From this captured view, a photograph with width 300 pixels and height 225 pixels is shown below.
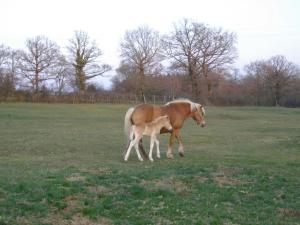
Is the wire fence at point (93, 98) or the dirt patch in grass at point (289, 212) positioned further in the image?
the wire fence at point (93, 98)

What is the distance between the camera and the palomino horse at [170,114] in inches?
560

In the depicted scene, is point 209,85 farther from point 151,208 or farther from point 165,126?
point 151,208

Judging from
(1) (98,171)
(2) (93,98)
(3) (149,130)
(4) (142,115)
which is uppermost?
(2) (93,98)

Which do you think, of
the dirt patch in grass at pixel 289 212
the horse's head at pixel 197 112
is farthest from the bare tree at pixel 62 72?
the dirt patch in grass at pixel 289 212

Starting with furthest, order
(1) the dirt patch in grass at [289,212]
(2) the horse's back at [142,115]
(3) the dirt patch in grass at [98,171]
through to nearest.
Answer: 1. (2) the horse's back at [142,115]
2. (3) the dirt patch in grass at [98,171]
3. (1) the dirt patch in grass at [289,212]

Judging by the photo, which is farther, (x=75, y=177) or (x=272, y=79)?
(x=272, y=79)

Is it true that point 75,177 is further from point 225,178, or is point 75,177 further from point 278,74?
point 278,74

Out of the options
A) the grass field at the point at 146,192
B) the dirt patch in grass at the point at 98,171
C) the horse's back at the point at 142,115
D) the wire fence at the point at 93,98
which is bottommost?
the grass field at the point at 146,192

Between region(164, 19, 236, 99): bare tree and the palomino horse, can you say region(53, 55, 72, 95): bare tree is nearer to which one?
region(164, 19, 236, 99): bare tree

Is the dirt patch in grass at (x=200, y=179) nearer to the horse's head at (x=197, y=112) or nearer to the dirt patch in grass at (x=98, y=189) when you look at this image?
the dirt patch in grass at (x=98, y=189)

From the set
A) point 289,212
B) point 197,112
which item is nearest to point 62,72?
point 197,112

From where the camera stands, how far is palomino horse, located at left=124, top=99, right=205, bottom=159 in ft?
46.7

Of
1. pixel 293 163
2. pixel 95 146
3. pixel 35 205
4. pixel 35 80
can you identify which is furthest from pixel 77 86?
pixel 35 205

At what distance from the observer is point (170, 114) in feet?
50.1
